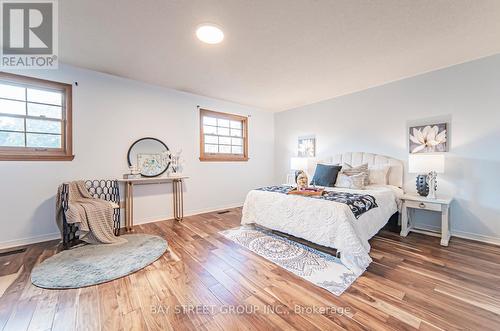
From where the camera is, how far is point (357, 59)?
9.03 ft

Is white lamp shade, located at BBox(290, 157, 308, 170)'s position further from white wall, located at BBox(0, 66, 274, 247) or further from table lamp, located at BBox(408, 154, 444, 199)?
table lamp, located at BBox(408, 154, 444, 199)

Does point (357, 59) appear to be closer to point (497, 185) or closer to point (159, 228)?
point (497, 185)

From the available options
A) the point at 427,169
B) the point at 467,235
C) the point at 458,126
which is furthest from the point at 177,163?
the point at 467,235

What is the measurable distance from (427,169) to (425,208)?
518mm

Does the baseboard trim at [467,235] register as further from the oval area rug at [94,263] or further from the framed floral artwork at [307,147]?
the oval area rug at [94,263]

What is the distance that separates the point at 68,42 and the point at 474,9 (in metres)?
4.13

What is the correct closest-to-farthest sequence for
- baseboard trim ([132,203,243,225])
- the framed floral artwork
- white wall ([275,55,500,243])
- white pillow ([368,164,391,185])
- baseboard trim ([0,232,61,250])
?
baseboard trim ([0,232,61,250]), white wall ([275,55,500,243]), white pillow ([368,164,391,185]), baseboard trim ([132,203,243,225]), the framed floral artwork

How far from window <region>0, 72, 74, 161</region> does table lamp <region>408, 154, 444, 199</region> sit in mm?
4862

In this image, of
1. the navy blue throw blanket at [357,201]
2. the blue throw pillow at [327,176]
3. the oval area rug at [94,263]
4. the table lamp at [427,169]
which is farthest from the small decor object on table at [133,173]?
the table lamp at [427,169]

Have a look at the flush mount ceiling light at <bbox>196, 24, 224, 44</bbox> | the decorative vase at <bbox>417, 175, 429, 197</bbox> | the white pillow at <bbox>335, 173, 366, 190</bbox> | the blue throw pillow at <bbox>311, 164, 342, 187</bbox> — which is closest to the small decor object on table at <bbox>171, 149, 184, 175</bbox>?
the flush mount ceiling light at <bbox>196, 24, 224, 44</bbox>

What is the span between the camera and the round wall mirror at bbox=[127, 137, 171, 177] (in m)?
3.49

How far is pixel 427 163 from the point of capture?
108 inches

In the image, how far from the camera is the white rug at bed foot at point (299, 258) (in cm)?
185

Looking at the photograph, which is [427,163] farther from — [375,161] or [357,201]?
[357,201]
